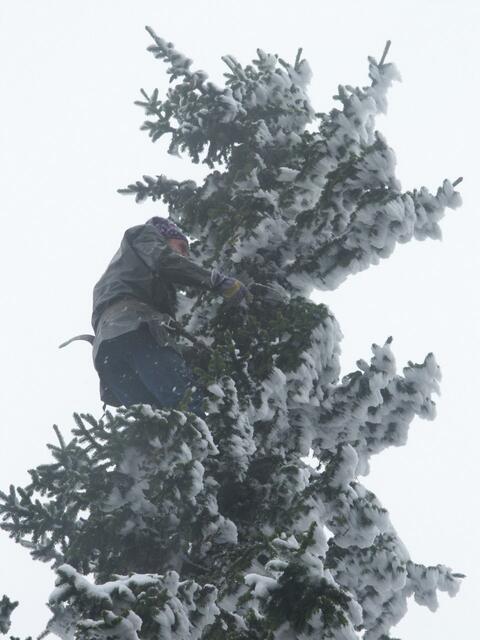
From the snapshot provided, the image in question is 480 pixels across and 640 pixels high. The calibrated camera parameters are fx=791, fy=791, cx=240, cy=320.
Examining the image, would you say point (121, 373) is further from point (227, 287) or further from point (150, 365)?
point (227, 287)

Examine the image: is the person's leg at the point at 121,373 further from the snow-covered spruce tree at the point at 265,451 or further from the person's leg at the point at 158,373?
the snow-covered spruce tree at the point at 265,451

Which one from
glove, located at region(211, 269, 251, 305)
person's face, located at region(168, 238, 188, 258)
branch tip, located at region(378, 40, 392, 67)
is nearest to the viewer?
glove, located at region(211, 269, 251, 305)

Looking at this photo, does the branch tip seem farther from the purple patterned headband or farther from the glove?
the glove

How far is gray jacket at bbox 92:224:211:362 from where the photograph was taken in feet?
21.2

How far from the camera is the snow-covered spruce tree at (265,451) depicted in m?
4.18

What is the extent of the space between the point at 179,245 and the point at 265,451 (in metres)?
2.03

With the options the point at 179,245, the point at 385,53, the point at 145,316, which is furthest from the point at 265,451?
the point at 385,53

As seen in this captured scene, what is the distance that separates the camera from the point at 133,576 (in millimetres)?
4168

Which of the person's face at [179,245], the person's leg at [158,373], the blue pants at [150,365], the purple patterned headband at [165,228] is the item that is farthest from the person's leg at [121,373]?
the purple patterned headband at [165,228]

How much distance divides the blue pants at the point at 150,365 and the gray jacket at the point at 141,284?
106mm

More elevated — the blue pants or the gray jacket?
the gray jacket

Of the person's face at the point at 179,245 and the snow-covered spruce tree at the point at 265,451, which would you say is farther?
the person's face at the point at 179,245

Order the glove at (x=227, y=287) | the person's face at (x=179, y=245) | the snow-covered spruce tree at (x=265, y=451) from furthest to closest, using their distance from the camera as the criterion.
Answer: the person's face at (x=179, y=245)
the glove at (x=227, y=287)
the snow-covered spruce tree at (x=265, y=451)

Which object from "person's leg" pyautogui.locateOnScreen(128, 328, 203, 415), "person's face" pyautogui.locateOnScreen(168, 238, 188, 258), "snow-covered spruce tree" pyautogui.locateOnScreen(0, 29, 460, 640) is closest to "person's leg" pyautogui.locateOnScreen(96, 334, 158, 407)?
"person's leg" pyautogui.locateOnScreen(128, 328, 203, 415)
